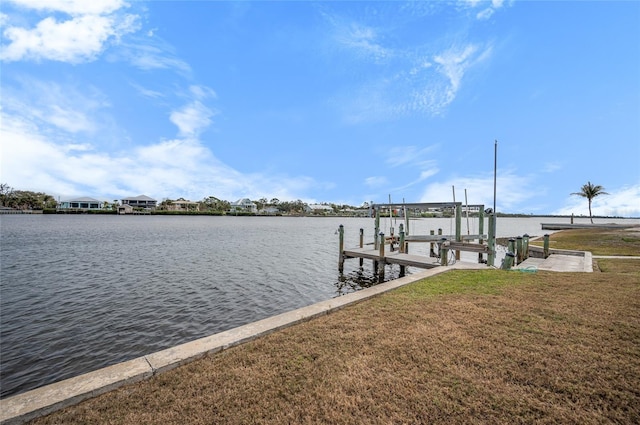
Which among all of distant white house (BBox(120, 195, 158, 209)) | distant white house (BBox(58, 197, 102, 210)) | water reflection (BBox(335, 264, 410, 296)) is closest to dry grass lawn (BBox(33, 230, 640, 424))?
water reflection (BBox(335, 264, 410, 296))

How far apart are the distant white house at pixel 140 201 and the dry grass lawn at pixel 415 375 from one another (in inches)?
5915

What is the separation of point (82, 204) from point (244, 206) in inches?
2738

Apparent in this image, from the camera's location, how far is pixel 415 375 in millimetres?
3646

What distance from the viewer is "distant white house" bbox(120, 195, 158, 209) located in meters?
131

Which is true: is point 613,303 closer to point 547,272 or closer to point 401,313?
point 547,272

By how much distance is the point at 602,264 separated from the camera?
1151cm

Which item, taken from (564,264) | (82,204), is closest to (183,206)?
(82,204)

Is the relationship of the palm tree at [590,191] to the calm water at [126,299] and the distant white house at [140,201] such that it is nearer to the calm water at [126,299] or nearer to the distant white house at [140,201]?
the calm water at [126,299]

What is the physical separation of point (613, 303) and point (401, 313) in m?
4.50

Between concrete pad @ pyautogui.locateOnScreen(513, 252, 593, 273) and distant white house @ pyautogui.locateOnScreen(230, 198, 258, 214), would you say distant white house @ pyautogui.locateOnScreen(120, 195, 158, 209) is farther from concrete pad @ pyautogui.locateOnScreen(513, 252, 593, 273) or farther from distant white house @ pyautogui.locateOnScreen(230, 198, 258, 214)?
concrete pad @ pyautogui.locateOnScreen(513, 252, 593, 273)

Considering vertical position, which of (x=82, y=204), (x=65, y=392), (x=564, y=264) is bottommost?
(x=65, y=392)

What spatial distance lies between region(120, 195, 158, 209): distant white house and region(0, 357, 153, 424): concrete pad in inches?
5884

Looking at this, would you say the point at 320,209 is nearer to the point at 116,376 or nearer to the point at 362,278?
the point at 362,278

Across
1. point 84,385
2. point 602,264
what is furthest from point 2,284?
point 602,264
